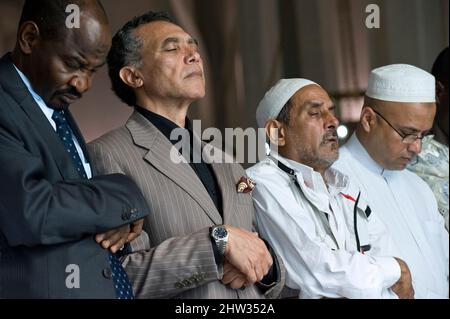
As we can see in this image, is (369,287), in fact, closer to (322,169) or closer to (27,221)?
(322,169)

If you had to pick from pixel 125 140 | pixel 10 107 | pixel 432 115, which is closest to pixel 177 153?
pixel 125 140

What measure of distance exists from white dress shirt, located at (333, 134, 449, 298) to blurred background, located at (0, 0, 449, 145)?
894 millimetres

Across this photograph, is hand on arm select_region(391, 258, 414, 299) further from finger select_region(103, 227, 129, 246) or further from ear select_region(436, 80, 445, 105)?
ear select_region(436, 80, 445, 105)

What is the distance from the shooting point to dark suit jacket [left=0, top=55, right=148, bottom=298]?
1788mm

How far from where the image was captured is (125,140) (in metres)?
2.28

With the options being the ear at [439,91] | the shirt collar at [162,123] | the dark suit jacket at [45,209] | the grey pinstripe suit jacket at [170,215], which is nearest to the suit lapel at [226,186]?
the grey pinstripe suit jacket at [170,215]

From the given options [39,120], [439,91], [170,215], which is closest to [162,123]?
[170,215]

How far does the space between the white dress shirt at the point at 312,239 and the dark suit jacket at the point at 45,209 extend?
664mm

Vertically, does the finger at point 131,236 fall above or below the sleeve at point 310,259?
above

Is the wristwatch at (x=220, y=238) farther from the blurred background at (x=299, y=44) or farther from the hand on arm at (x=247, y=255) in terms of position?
the blurred background at (x=299, y=44)

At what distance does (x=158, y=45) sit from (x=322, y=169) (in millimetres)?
705

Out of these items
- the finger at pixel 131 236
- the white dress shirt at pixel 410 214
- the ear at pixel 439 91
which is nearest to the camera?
the finger at pixel 131 236

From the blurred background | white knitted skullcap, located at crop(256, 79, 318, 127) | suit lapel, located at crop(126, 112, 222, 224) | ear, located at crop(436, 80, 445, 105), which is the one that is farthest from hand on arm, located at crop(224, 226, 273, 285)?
the blurred background

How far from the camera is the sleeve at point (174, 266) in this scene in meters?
2.09
